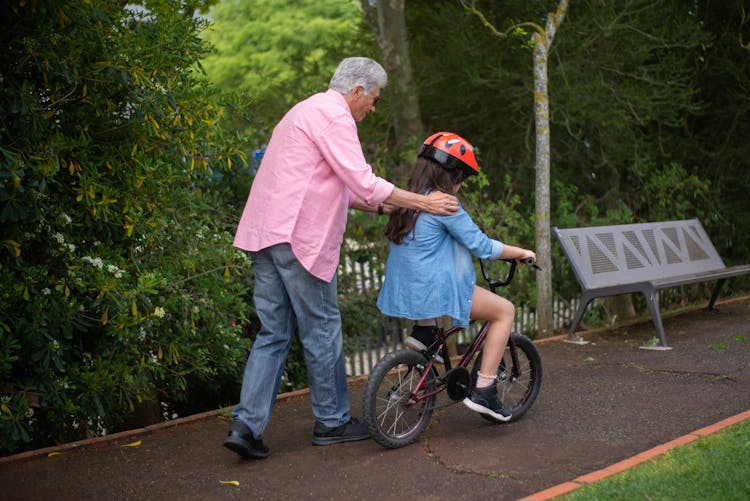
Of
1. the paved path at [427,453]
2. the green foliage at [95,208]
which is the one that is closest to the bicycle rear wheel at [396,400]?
the paved path at [427,453]

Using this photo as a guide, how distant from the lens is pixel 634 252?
8820 millimetres

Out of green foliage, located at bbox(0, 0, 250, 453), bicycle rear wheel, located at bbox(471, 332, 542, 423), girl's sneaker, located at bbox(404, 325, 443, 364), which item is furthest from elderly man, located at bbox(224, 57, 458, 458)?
bicycle rear wheel, located at bbox(471, 332, 542, 423)

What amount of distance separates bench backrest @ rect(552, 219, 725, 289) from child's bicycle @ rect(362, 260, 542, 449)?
2658 mm

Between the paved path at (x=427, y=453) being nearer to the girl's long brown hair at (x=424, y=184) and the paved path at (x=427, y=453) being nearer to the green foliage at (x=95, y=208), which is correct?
the green foliage at (x=95, y=208)

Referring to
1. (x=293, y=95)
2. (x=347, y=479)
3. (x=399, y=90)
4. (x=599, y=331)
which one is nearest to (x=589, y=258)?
(x=599, y=331)

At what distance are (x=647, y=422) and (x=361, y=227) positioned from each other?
3.90 meters

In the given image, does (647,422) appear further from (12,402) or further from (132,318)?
(12,402)

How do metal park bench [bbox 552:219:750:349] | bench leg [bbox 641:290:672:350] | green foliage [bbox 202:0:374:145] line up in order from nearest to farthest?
1. bench leg [bbox 641:290:672:350]
2. metal park bench [bbox 552:219:750:349]
3. green foliage [bbox 202:0:374:145]

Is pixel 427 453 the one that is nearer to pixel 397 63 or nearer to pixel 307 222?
pixel 307 222

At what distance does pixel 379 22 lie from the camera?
1055cm

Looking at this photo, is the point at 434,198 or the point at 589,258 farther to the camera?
the point at 589,258

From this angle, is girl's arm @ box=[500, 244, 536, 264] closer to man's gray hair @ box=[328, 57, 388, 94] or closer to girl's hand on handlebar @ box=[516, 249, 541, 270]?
girl's hand on handlebar @ box=[516, 249, 541, 270]

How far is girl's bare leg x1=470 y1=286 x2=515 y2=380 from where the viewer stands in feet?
17.1

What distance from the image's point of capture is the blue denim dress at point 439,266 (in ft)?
16.5
